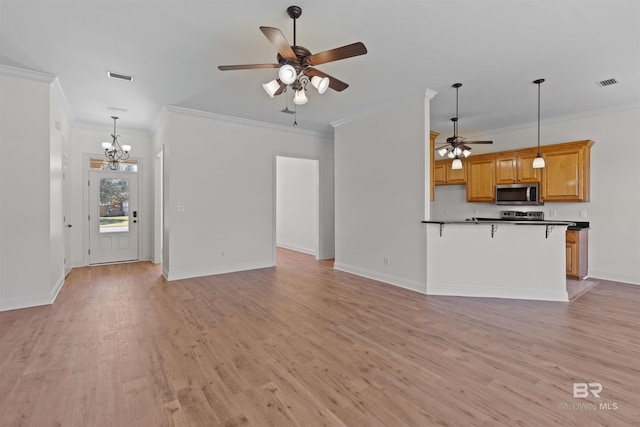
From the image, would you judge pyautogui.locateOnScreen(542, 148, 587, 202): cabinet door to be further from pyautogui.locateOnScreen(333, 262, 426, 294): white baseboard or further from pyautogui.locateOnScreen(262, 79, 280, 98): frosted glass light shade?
pyautogui.locateOnScreen(262, 79, 280, 98): frosted glass light shade

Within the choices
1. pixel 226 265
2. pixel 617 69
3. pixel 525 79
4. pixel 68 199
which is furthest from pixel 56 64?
pixel 617 69

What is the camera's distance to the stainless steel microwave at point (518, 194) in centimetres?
584

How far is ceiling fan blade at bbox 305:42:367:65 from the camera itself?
2.29 m

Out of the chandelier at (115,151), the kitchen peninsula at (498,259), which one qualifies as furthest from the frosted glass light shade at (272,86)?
the chandelier at (115,151)

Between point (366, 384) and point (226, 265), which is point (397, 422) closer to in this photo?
point (366, 384)

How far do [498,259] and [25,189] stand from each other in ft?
20.7

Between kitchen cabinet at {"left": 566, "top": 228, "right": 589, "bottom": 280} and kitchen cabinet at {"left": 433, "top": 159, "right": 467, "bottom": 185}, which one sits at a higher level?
kitchen cabinet at {"left": 433, "top": 159, "right": 467, "bottom": 185}

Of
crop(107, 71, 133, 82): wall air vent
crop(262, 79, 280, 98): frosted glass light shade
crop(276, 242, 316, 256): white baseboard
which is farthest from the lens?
crop(276, 242, 316, 256): white baseboard

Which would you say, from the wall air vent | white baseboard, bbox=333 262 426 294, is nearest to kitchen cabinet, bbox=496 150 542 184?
white baseboard, bbox=333 262 426 294

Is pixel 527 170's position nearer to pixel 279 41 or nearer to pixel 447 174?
pixel 447 174

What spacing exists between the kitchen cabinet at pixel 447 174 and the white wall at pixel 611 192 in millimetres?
1691

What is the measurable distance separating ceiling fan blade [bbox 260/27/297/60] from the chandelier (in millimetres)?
5025

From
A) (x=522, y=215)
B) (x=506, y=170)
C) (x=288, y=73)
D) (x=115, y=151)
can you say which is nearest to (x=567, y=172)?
(x=506, y=170)

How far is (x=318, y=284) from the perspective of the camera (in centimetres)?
489
